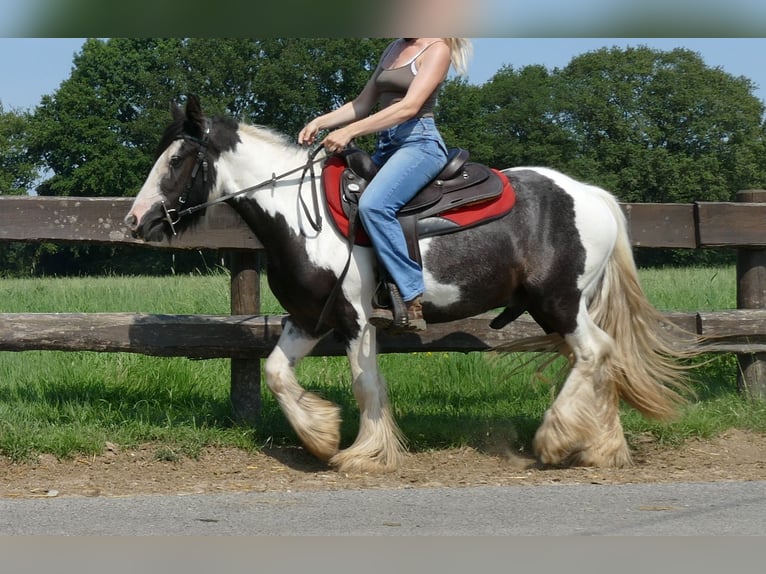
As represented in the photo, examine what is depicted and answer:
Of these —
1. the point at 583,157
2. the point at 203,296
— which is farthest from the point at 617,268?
the point at 583,157

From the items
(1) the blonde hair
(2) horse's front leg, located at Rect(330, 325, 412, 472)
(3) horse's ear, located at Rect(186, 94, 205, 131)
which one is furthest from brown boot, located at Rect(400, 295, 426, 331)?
(3) horse's ear, located at Rect(186, 94, 205, 131)

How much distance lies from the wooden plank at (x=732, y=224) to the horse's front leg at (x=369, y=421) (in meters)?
2.94

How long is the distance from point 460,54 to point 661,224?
8.28 feet

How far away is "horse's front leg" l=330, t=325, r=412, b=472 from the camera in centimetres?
552

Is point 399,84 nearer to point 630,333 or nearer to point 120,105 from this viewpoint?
point 630,333

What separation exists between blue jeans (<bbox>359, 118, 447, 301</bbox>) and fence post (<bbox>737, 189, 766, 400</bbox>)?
309 centimetres

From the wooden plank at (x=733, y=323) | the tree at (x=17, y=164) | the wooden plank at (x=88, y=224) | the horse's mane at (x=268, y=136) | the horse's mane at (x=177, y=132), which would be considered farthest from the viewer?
the tree at (x=17, y=164)

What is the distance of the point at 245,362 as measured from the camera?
6688 mm

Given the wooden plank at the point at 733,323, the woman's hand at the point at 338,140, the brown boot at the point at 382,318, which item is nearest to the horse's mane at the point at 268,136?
the woman's hand at the point at 338,140

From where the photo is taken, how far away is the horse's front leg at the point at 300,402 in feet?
18.6

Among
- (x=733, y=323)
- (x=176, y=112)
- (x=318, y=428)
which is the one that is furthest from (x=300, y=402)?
(x=733, y=323)

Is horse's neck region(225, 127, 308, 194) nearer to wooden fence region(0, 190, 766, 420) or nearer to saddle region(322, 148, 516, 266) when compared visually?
saddle region(322, 148, 516, 266)

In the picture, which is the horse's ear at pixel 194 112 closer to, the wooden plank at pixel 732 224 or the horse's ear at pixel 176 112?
the horse's ear at pixel 176 112

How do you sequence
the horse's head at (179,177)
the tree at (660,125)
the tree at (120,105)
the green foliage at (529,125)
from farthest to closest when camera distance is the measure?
the tree at (660,125), the green foliage at (529,125), the tree at (120,105), the horse's head at (179,177)
